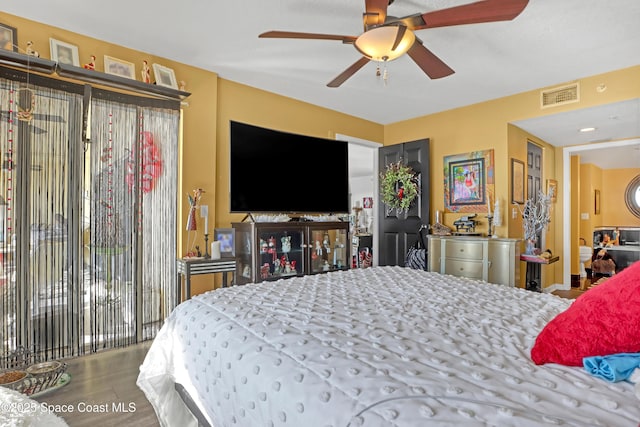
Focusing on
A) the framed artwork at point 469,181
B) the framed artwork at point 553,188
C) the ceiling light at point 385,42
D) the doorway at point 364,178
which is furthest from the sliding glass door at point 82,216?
the framed artwork at point 553,188

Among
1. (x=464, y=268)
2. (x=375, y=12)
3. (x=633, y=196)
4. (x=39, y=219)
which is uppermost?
(x=375, y=12)

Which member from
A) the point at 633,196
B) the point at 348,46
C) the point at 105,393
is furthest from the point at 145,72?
the point at 633,196

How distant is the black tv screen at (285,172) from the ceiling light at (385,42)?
6.01ft

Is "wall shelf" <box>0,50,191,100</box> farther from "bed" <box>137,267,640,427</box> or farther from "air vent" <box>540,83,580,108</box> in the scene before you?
"air vent" <box>540,83,580,108</box>

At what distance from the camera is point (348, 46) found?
113 inches

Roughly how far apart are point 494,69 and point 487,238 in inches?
69.0

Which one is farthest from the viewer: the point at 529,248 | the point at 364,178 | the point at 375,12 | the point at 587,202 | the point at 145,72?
the point at 364,178

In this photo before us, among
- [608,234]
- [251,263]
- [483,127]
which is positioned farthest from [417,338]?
[608,234]

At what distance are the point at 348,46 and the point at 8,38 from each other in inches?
99.0

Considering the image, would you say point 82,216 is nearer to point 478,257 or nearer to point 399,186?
point 399,186

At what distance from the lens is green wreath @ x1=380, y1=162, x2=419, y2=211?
4750 mm

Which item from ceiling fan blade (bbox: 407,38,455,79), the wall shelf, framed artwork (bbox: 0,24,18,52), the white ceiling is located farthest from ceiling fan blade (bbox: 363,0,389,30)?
framed artwork (bbox: 0,24,18,52)

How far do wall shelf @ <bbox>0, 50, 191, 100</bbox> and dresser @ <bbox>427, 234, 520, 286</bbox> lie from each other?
329cm

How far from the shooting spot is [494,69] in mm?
3287
